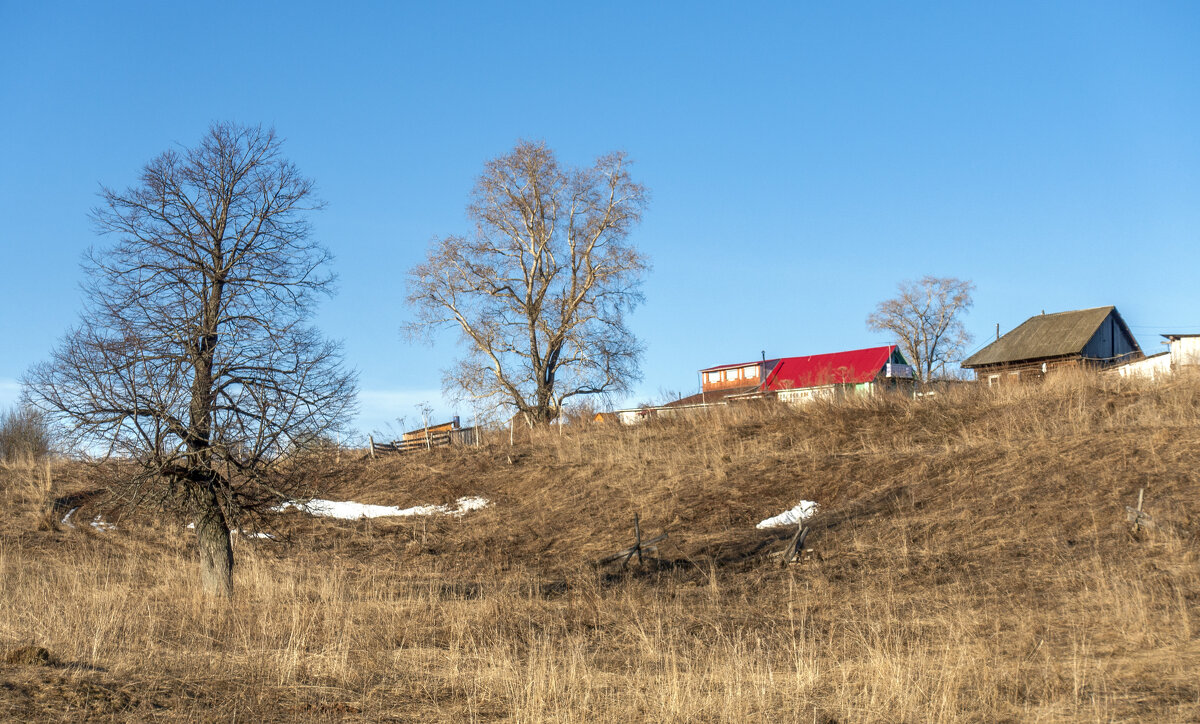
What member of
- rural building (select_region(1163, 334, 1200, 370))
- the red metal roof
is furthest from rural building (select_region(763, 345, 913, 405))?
rural building (select_region(1163, 334, 1200, 370))

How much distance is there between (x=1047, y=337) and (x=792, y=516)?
103 feet

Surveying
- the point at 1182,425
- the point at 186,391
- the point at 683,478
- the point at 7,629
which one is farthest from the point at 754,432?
the point at 7,629

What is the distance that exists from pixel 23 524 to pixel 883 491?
2076cm

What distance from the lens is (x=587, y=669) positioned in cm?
772

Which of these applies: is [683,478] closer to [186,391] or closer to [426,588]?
[426,588]

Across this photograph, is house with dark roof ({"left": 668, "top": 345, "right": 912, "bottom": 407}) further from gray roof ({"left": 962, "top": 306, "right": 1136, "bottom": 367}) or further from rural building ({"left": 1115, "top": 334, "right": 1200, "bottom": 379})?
rural building ({"left": 1115, "top": 334, "right": 1200, "bottom": 379})

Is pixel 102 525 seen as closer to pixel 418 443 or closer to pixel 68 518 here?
pixel 68 518

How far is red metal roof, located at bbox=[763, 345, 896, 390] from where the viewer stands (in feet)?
158

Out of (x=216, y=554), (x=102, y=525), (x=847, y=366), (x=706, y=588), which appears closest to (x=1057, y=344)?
(x=847, y=366)

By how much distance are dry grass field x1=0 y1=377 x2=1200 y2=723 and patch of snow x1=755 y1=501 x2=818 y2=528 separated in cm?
33

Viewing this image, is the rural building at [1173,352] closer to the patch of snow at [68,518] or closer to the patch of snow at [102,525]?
the patch of snow at [102,525]

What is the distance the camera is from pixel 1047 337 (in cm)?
4288

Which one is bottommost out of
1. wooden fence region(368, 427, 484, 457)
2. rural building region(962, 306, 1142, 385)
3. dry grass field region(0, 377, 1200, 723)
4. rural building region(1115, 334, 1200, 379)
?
dry grass field region(0, 377, 1200, 723)

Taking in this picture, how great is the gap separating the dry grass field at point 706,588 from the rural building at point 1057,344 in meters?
21.3
